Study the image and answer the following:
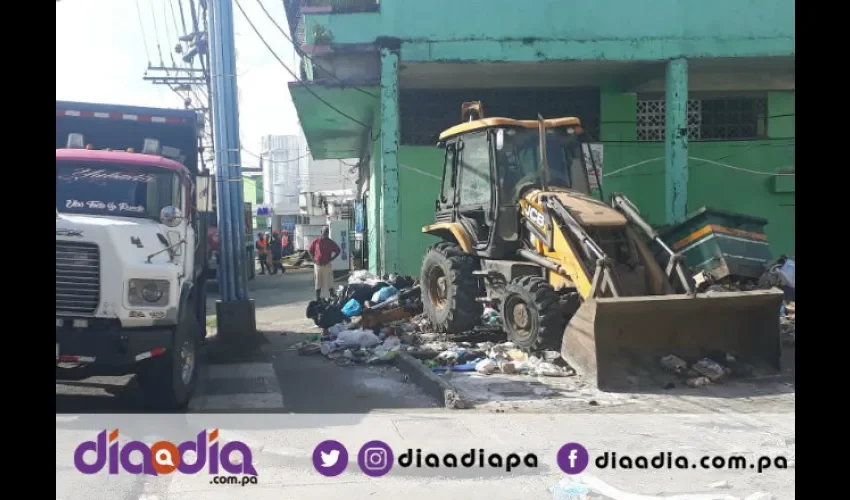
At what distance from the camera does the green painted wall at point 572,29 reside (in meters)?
13.1

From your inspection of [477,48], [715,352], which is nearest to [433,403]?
[715,352]

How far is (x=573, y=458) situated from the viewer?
5199mm

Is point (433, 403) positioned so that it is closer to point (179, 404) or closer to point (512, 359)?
point (512, 359)

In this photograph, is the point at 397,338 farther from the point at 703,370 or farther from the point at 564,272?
the point at 703,370

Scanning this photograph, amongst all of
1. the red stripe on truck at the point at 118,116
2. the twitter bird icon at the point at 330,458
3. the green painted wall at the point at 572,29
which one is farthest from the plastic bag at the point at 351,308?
the twitter bird icon at the point at 330,458

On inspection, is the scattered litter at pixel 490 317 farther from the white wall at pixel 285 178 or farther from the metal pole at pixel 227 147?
the white wall at pixel 285 178

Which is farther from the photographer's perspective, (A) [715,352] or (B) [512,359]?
(B) [512,359]

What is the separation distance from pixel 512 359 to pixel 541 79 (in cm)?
820

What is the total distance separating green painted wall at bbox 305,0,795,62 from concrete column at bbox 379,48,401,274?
407 millimetres

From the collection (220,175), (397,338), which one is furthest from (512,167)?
(220,175)

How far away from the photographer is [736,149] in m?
15.5

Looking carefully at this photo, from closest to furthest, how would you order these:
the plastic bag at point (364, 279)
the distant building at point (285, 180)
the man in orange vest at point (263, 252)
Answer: the plastic bag at point (364, 279)
the man in orange vest at point (263, 252)
the distant building at point (285, 180)

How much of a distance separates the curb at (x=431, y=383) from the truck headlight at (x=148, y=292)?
2.64m

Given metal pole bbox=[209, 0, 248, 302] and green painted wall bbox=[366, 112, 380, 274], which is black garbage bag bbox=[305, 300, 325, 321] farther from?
green painted wall bbox=[366, 112, 380, 274]
